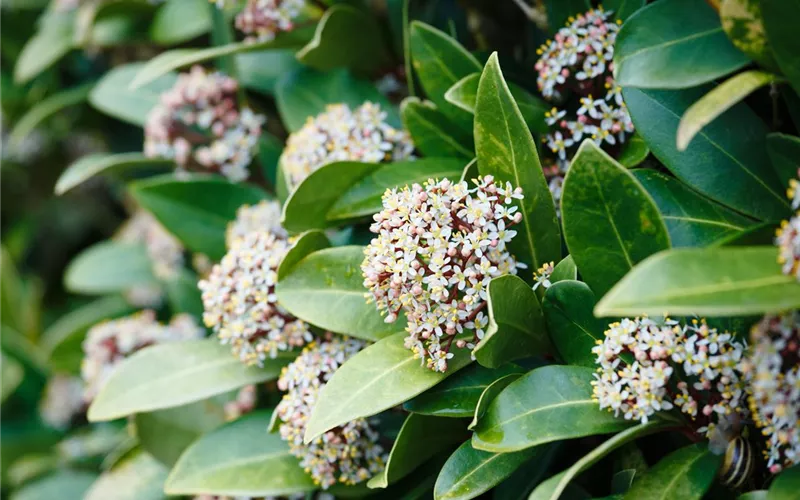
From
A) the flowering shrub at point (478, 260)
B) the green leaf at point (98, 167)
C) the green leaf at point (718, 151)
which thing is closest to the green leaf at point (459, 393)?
the flowering shrub at point (478, 260)

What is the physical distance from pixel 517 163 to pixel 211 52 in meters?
0.65

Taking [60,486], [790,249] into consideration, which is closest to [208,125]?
[60,486]

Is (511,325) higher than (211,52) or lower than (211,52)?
lower

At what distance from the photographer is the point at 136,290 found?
2043mm

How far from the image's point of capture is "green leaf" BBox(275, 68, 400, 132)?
1463 millimetres

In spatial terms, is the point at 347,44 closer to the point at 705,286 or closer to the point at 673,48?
the point at 673,48

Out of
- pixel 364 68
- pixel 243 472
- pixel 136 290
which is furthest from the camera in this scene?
pixel 136 290

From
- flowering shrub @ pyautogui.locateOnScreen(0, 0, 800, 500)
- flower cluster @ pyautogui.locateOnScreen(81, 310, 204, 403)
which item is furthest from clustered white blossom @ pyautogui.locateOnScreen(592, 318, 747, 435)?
flower cluster @ pyautogui.locateOnScreen(81, 310, 204, 403)

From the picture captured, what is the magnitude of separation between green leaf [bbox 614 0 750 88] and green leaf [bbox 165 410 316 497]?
76cm

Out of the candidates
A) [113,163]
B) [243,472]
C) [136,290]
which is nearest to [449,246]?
[243,472]

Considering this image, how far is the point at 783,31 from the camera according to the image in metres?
0.83

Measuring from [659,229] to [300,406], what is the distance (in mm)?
553

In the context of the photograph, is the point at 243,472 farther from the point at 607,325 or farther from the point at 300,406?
the point at 607,325

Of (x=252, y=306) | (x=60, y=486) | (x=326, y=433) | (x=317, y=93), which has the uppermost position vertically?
(x=317, y=93)
